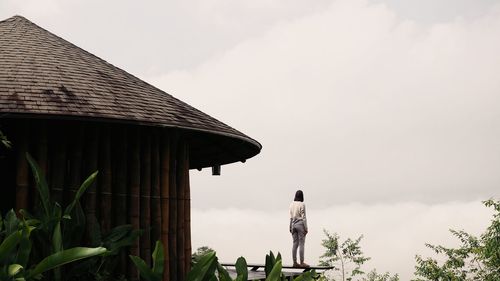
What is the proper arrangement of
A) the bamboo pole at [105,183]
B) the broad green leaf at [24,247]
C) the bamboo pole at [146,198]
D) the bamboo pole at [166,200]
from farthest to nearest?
the bamboo pole at [166,200]
the bamboo pole at [146,198]
the bamboo pole at [105,183]
the broad green leaf at [24,247]

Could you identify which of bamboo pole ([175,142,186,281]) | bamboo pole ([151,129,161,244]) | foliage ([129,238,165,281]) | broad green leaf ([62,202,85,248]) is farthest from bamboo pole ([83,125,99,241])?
bamboo pole ([175,142,186,281])

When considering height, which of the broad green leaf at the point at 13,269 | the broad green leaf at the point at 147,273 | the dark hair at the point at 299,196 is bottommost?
the broad green leaf at the point at 147,273

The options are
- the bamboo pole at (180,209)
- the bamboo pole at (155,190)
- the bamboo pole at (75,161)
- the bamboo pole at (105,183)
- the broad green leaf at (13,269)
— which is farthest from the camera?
the bamboo pole at (180,209)

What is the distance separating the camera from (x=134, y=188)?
31.9 feet

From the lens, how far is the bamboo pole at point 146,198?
9766mm

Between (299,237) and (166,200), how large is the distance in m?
5.15

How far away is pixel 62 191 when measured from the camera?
30.4ft

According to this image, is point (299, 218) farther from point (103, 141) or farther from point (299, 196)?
point (103, 141)

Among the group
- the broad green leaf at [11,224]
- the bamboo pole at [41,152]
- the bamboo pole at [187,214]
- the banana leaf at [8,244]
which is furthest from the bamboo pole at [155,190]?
the banana leaf at [8,244]

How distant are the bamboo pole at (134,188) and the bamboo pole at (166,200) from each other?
454mm

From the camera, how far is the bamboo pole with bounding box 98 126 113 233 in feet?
31.0

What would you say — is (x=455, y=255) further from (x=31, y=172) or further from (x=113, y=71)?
(x=31, y=172)

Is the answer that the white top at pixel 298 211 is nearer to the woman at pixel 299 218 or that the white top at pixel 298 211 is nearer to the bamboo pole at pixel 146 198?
the woman at pixel 299 218

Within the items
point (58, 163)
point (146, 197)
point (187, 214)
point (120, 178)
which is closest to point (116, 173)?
point (120, 178)
